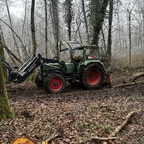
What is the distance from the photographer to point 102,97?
334 inches

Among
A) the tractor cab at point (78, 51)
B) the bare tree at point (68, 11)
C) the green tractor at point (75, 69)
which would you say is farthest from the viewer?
the bare tree at point (68, 11)

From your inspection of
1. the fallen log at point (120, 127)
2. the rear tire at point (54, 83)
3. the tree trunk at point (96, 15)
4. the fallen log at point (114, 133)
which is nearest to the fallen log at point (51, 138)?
the fallen log at point (114, 133)

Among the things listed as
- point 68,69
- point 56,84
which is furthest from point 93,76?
point 56,84

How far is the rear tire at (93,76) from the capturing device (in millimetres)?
10297

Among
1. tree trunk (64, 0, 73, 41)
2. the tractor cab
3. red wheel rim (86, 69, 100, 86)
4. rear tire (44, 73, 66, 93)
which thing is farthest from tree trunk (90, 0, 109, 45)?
rear tire (44, 73, 66, 93)

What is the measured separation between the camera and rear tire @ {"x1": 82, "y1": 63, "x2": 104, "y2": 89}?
33.8 ft

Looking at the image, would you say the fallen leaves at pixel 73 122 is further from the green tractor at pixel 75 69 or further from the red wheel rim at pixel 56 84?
the green tractor at pixel 75 69

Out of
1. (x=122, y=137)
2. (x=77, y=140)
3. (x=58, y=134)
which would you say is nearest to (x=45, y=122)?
(x=58, y=134)

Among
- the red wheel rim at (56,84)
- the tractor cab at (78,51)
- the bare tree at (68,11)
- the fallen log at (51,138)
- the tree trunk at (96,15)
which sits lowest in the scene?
the fallen log at (51,138)

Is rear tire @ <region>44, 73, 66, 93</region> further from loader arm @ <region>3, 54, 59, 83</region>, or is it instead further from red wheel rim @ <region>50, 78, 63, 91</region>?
loader arm @ <region>3, 54, 59, 83</region>

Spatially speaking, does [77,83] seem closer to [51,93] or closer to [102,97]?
[51,93]

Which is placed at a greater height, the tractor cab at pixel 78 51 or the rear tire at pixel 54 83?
the tractor cab at pixel 78 51

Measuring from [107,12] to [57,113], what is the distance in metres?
11.8

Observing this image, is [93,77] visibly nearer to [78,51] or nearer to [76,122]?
[78,51]
